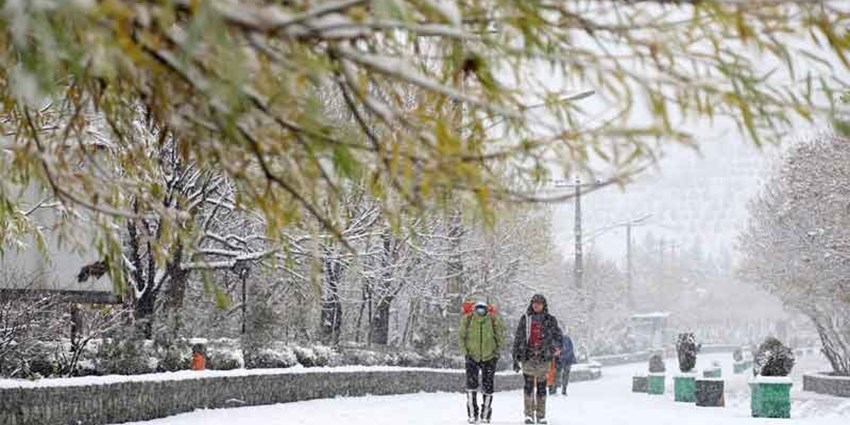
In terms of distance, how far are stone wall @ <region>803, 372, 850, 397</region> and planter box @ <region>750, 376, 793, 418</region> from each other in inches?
483

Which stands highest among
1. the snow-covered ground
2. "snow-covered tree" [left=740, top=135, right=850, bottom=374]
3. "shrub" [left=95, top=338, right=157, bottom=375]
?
"snow-covered tree" [left=740, top=135, right=850, bottom=374]

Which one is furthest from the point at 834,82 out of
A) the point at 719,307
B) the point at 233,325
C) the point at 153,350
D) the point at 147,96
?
the point at 719,307

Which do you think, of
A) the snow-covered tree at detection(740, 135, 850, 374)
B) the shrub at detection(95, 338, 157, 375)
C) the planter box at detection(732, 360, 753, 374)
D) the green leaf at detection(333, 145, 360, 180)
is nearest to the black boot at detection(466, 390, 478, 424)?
the shrub at detection(95, 338, 157, 375)

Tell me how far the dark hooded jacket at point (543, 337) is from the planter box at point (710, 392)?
7308 mm

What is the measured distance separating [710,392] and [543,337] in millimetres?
7633

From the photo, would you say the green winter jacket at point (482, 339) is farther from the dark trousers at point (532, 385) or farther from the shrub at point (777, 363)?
the shrub at point (777, 363)

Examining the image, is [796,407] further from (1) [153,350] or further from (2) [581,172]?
(2) [581,172]

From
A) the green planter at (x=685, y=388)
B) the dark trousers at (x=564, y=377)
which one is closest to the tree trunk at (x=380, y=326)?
the dark trousers at (x=564, y=377)

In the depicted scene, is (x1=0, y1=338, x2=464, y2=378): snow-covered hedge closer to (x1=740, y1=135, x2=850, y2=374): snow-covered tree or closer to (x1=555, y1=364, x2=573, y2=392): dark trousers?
(x1=555, y1=364, x2=573, y2=392): dark trousers

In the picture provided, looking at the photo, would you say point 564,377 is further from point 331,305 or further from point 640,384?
point 331,305

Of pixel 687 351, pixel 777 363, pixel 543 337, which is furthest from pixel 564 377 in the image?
pixel 543 337

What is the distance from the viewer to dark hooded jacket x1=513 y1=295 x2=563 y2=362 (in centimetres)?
1541

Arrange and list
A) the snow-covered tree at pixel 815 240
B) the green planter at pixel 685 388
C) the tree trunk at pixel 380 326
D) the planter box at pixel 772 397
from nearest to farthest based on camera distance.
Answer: the planter box at pixel 772 397, the green planter at pixel 685 388, the snow-covered tree at pixel 815 240, the tree trunk at pixel 380 326

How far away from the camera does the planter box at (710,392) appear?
21922 millimetres
